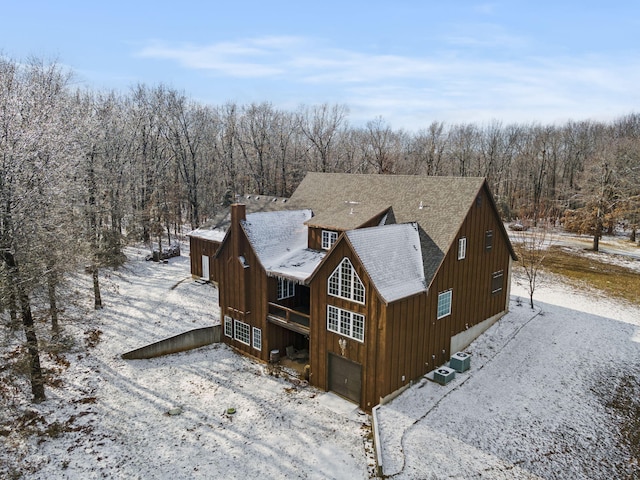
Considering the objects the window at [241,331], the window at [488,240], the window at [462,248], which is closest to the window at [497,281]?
the window at [488,240]

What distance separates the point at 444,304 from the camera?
61.1ft

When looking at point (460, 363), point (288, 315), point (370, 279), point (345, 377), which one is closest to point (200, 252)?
point (288, 315)

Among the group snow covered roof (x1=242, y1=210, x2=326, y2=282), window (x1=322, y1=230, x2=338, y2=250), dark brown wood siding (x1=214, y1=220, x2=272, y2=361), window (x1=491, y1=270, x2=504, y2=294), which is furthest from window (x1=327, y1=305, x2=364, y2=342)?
window (x1=491, y1=270, x2=504, y2=294)

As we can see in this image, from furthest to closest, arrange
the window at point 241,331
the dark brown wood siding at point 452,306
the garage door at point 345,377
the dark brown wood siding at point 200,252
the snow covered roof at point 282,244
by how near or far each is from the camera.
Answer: the dark brown wood siding at point 200,252
the window at point 241,331
the snow covered roof at point 282,244
the garage door at point 345,377
the dark brown wood siding at point 452,306

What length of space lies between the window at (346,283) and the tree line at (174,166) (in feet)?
37.8

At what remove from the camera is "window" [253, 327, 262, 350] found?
20.9 metres

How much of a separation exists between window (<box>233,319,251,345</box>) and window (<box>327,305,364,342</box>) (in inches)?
233

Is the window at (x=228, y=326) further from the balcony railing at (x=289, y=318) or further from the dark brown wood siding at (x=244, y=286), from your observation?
the balcony railing at (x=289, y=318)

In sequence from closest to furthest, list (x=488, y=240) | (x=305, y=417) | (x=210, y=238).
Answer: (x=305, y=417) → (x=488, y=240) → (x=210, y=238)

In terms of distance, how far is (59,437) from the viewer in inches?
580

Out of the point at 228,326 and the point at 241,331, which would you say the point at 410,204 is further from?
the point at 228,326

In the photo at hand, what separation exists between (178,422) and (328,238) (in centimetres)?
1052

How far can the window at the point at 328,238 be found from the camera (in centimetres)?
2041

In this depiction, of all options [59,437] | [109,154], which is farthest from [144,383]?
[109,154]
